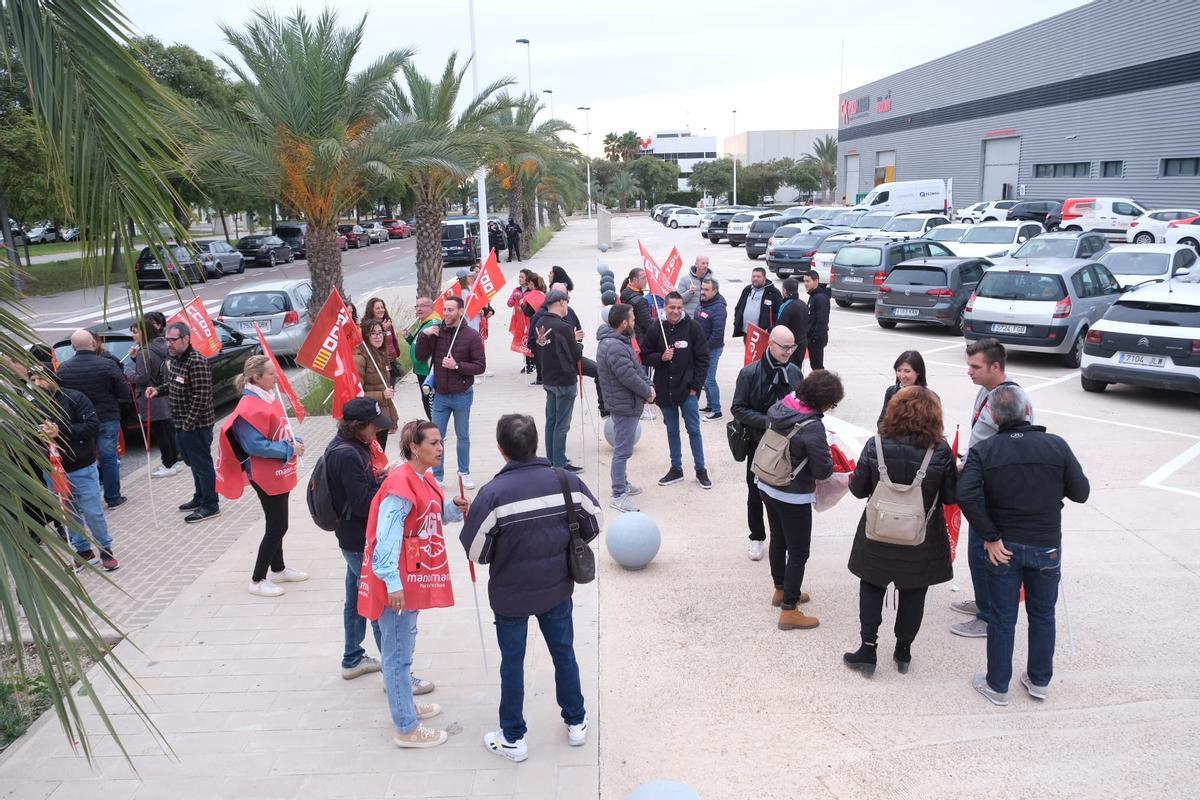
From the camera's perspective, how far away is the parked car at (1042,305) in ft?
45.5

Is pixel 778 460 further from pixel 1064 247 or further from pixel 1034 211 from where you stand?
pixel 1034 211

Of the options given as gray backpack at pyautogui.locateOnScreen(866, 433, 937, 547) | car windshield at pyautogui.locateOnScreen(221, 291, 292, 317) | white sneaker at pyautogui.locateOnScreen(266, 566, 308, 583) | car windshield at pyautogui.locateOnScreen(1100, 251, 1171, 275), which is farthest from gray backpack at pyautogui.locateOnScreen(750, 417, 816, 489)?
car windshield at pyautogui.locateOnScreen(1100, 251, 1171, 275)

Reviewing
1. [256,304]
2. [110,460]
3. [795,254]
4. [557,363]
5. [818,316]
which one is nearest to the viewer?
[557,363]

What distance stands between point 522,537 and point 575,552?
28cm

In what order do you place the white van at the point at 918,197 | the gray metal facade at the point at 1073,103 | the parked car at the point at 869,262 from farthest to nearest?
the white van at the point at 918,197, the gray metal facade at the point at 1073,103, the parked car at the point at 869,262

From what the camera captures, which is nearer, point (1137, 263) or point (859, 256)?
point (1137, 263)

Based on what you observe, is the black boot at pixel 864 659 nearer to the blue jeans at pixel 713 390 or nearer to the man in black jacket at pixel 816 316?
the blue jeans at pixel 713 390

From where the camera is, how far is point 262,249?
133 ft

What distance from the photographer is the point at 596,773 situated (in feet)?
14.7

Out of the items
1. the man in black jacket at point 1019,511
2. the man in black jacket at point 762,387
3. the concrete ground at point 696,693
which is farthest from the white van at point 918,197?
the man in black jacket at point 1019,511

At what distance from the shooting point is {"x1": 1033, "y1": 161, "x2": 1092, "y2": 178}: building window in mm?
41297

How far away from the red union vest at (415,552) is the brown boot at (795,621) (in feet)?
7.98

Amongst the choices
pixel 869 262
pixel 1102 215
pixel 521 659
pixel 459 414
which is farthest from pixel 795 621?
pixel 1102 215

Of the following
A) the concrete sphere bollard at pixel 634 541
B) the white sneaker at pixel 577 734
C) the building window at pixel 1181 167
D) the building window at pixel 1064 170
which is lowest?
the white sneaker at pixel 577 734
